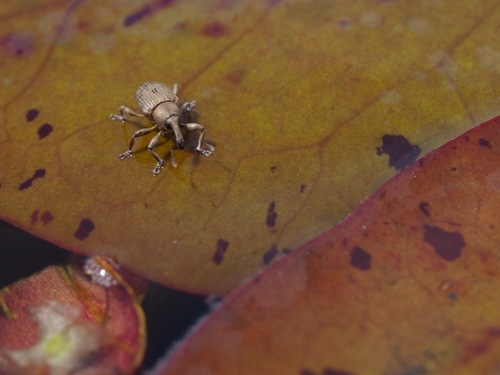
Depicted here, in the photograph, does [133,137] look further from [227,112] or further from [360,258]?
[360,258]

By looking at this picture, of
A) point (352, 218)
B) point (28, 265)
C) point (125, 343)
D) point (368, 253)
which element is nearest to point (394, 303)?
point (368, 253)

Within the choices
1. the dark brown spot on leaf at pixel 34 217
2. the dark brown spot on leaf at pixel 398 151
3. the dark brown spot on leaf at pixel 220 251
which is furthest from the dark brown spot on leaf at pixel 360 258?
the dark brown spot on leaf at pixel 34 217

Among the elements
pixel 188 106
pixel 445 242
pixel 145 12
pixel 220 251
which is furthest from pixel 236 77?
pixel 445 242

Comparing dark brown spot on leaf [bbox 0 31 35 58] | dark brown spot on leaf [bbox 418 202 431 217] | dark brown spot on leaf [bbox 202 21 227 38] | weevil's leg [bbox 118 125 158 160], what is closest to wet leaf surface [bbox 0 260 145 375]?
weevil's leg [bbox 118 125 158 160]

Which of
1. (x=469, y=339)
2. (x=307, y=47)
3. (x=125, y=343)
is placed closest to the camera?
(x=469, y=339)

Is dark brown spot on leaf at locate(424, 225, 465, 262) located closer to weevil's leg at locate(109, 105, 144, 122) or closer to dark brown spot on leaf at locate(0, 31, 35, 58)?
weevil's leg at locate(109, 105, 144, 122)

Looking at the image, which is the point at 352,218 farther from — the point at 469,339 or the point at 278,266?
the point at 469,339

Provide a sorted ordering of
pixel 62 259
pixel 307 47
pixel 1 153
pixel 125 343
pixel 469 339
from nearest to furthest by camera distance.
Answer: pixel 469 339
pixel 125 343
pixel 62 259
pixel 1 153
pixel 307 47
